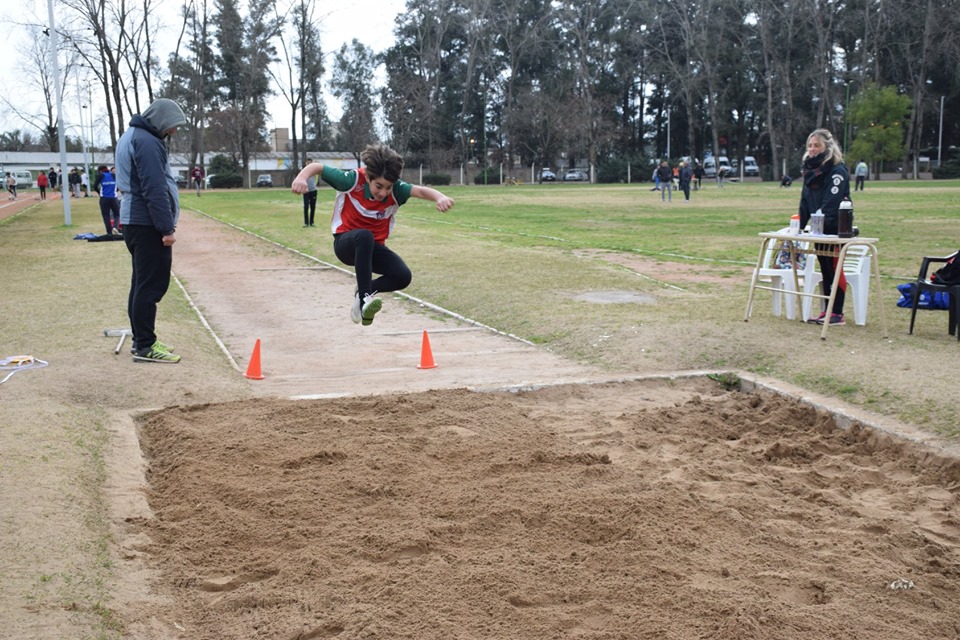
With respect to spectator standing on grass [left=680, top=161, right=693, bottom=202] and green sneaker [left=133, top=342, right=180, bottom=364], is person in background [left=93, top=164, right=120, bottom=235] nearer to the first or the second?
green sneaker [left=133, top=342, right=180, bottom=364]

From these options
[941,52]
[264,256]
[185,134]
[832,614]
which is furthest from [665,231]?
[185,134]

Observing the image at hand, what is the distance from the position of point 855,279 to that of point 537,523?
237 inches

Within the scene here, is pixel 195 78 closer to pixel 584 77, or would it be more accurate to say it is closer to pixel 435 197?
pixel 584 77

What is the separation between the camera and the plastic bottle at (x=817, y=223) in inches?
365

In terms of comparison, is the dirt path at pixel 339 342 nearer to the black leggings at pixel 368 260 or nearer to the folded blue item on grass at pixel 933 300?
the black leggings at pixel 368 260

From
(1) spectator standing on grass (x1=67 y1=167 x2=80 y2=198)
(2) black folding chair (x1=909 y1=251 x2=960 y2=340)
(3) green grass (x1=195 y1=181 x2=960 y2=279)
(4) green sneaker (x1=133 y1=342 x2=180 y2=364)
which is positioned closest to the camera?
(4) green sneaker (x1=133 y1=342 x2=180 y2=364)

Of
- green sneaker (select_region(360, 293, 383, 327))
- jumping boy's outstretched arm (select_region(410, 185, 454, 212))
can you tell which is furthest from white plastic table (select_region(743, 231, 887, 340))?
green sneaker (select_region(360, 293, 383, 327))

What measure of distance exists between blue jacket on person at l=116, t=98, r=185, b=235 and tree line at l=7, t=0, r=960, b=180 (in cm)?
6287

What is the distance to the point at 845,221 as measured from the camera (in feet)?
29.3

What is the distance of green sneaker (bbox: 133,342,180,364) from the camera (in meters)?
8.01

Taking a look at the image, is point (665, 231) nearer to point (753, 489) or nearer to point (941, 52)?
point (753, 489)

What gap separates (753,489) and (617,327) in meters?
4.43

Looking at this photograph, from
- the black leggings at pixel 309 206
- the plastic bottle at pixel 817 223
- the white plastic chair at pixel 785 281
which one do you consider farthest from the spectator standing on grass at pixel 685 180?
the plastic bottle at pixel 817 223

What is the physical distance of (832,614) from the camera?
12.3ft
